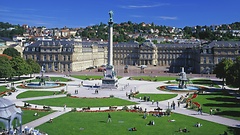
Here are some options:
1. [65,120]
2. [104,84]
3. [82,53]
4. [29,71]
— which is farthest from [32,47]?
[65,120]

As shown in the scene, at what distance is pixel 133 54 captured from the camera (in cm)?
15762

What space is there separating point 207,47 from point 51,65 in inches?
2341

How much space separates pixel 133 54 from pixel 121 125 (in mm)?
124305

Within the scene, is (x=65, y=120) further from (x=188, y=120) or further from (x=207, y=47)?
(x=207, y=47)

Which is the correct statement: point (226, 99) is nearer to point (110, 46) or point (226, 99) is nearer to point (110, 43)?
point (110, 46)

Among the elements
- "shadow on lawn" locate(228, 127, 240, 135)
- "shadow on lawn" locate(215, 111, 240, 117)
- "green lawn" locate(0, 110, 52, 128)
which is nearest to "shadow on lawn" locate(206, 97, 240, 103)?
"shadow on lawn" locate(215, 111, 240, 117)

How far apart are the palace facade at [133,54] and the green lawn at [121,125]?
7398 centimetres

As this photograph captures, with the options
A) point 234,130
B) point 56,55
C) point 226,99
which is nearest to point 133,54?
point 56,55

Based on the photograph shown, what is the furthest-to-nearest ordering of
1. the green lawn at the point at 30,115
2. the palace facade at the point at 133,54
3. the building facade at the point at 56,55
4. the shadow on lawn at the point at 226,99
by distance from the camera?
the building facade at the point at 56,55, the palace facade at the point at 133,54, the shadow on lawn at the point at 226,99, the green lawn at the point at 30,115

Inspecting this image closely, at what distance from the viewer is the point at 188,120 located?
3738cm

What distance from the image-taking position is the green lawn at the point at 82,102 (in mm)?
48094

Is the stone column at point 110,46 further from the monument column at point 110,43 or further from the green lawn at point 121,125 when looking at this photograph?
the green lawn at point 121,125

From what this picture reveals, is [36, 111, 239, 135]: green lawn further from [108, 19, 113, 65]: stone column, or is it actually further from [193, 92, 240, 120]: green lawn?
[108, 19, 113, 65]: stone column

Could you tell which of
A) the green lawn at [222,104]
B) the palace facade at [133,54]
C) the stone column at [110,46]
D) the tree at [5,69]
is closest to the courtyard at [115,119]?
the green lawn at [222,104]
